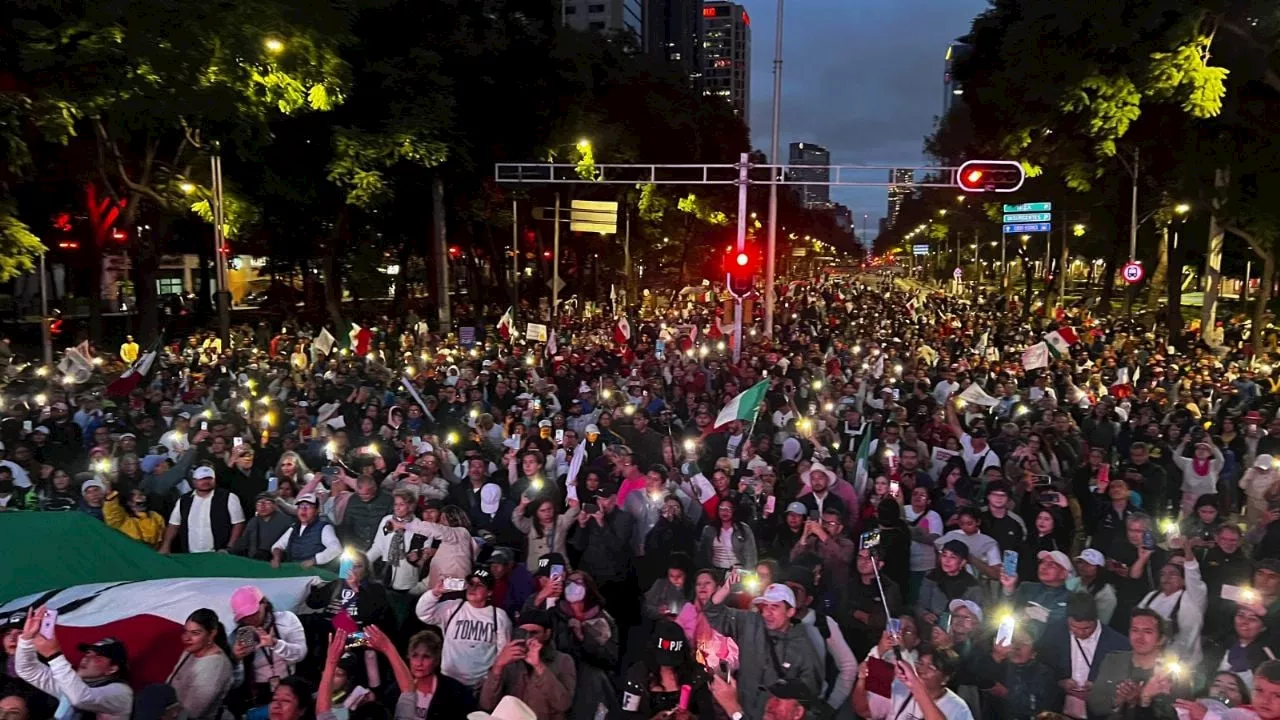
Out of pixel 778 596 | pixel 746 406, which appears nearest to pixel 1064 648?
pixel 778 596

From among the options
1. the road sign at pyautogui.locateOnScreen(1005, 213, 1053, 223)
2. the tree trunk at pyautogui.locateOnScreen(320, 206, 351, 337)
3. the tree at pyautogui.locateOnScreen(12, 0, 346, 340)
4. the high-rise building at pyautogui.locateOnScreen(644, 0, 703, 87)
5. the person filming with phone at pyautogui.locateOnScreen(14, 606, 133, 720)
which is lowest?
the person filming with phone at pyautogui.locateOnScreen(14, 606, 133, 720)

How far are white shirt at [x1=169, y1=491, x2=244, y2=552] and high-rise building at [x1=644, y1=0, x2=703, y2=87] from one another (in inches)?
5760

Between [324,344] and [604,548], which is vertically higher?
[324,344]

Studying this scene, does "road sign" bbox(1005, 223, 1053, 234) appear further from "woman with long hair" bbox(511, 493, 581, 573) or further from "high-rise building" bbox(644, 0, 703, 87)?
"high-rise building" bbox(644, 0, 703, 87)

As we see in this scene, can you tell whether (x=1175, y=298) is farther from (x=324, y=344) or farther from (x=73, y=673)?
(x=73, y=673)

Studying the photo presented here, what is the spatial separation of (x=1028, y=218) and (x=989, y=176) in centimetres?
1765

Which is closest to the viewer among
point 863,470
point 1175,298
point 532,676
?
point 532,676

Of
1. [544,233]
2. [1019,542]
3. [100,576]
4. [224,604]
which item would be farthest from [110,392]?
[544,233]

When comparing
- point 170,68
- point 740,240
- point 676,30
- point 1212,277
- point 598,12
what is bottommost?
point 1212,277

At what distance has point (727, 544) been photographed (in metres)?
7.47

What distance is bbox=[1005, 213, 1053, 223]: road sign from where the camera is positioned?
1359 inches

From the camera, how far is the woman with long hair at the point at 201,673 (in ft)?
16.2

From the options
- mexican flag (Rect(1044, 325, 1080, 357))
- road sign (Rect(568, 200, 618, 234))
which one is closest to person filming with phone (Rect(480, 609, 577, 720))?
mexican flag (Rect(1044, 325, 1080, 357))

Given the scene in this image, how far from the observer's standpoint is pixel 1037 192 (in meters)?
37.9
